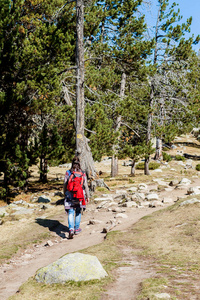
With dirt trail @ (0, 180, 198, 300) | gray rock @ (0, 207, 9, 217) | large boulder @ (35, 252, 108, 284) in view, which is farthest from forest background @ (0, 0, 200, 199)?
large boulder @ (35, 252, 108, 284)

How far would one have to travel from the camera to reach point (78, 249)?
6539 millimetres

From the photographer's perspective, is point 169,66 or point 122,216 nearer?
point 122,216

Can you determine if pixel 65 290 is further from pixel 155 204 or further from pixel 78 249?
pixel 155 204

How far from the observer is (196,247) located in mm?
5414

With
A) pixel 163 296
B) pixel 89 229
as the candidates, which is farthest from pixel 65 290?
pixel 89 229

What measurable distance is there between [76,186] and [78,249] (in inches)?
65.4

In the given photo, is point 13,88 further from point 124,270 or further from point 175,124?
point 175,124

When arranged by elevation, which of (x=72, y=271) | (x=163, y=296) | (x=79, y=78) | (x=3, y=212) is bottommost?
(x=3, y=212)

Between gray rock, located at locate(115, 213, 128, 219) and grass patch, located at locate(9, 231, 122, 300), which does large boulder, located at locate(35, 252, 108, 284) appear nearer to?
grass patch, located at locate(9, 231, 122, 300)

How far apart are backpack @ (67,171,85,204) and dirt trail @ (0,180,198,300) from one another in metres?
1.02

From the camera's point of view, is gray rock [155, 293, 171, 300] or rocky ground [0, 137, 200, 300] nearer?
gray rock [155, 293, 171, 300]

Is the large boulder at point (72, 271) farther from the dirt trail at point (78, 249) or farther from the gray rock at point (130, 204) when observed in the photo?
the gray rock at point (130, 204)

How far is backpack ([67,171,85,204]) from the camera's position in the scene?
7566 mm

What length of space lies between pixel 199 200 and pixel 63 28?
10410mm
